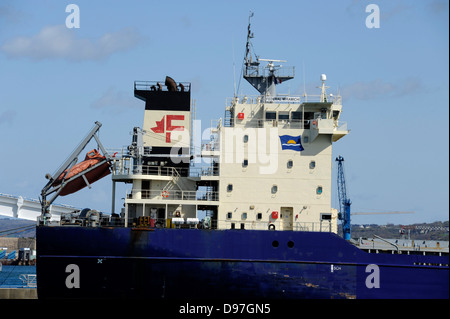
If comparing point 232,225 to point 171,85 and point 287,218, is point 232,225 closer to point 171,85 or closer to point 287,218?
point 287,218

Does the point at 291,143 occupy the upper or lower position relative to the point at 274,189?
upper

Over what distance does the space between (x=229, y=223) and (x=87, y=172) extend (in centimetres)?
652

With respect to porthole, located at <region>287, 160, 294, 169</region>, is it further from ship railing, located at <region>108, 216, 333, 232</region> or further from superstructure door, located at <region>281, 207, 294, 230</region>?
ship railing, located at <region>108, 216, 333, 232</region>

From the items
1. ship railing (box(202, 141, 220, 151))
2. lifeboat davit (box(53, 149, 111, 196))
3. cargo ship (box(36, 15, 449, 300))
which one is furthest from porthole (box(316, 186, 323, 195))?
lifeboat davit (box(53, 149, 111, 196))

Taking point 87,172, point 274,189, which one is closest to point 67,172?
point 87,172

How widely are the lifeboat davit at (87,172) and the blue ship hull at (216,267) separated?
10.7 feet

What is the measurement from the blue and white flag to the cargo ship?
0.14 ft

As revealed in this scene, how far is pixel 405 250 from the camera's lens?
101ft

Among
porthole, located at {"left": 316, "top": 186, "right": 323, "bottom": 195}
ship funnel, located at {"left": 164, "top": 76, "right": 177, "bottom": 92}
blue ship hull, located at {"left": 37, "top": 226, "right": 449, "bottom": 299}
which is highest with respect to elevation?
ship funnel, located at {"left": 164, "top": 76, "right": 177, "bottom": 92}

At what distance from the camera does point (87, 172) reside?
31750mm

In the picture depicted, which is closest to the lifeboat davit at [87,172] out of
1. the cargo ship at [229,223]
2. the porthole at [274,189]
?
the cargo ship at [229,223]

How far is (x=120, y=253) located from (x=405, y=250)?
1178 cm

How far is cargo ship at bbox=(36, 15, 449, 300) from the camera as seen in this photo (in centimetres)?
2897
